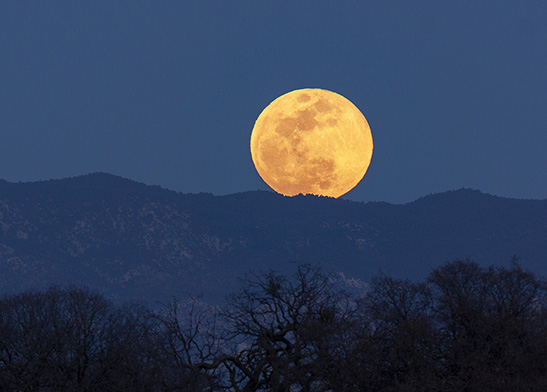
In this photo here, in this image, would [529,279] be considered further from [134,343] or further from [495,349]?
[134,343]

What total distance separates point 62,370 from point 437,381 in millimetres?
28328

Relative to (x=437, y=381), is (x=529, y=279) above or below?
above

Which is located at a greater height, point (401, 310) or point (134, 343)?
point (134, 343)

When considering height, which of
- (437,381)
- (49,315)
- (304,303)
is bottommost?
(437,381)

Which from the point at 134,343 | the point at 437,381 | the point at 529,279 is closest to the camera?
the point at 437,381

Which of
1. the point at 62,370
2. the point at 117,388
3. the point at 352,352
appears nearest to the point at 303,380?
the point at 352,352

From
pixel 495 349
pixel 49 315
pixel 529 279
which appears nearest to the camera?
pixel 495 349

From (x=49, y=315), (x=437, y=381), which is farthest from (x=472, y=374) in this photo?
(x=49, y=315)

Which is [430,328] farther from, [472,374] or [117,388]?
[117,388]

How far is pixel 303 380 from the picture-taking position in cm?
4688

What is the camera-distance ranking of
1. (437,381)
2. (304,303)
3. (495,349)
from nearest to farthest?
(437,381)
(495,349)
(304,303)

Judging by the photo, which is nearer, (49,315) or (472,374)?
(472,374)

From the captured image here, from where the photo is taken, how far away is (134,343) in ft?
224

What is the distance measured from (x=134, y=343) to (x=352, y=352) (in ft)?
85.2
